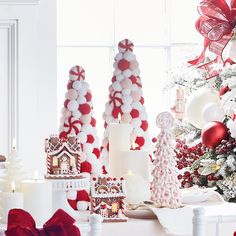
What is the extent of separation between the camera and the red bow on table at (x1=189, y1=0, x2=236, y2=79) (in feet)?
9.32

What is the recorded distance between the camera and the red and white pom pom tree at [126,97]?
221 cm

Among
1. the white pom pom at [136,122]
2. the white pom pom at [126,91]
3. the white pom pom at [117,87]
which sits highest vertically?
the white pom pom at [117,87]

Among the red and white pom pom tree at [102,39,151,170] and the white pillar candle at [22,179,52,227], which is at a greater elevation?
the red and white pom pom tree at [102,39,151,170]

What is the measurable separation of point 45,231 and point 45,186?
630mm

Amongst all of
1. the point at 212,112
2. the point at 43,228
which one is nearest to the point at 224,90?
the point at 212,112

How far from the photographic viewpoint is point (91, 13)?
4.16 metres

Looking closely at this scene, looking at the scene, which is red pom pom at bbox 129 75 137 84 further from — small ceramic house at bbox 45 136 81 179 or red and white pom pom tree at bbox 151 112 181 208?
small ceramic house at bbox 45 136 81 179

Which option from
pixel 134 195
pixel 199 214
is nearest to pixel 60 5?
pixel 134 195

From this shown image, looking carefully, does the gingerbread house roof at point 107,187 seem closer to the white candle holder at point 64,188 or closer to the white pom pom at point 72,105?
the white candle holder at point 64,188

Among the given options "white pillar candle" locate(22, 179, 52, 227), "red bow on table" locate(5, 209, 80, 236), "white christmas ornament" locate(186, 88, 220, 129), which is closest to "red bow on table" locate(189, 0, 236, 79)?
"white christmas ornament" locate(186, 88, 220, 129)

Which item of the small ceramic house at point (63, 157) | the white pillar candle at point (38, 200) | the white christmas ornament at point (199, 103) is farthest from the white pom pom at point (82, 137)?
the white christmas ornament at point (199, 103)

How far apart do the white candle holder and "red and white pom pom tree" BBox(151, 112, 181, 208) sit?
229mm

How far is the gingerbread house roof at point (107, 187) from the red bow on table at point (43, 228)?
729 millimetres

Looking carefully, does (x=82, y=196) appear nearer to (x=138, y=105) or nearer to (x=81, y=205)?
(x=81, y=205)
